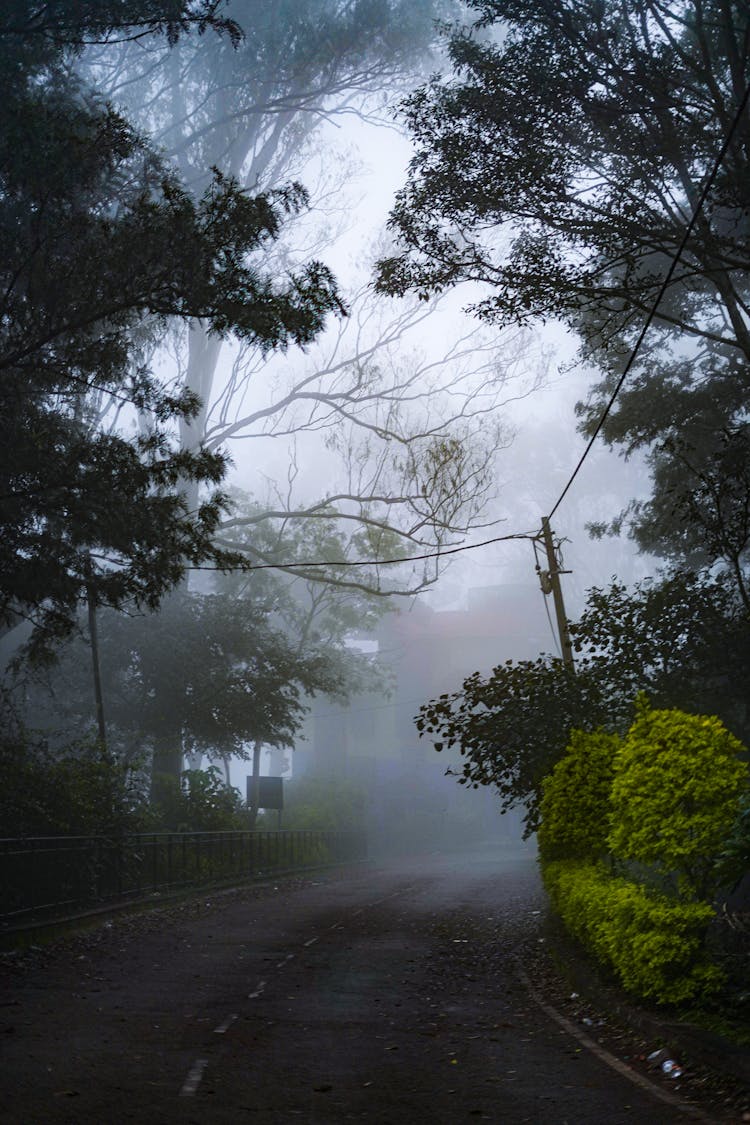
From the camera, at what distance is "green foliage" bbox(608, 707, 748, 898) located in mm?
9164

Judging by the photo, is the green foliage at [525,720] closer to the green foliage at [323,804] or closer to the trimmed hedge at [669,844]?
the trimmed hedge at [669,844]

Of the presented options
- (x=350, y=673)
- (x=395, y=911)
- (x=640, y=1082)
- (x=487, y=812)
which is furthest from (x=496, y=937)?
(x=487, y=812)

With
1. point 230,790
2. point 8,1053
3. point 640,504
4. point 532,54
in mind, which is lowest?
point 8,1053

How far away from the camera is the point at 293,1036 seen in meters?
8.61

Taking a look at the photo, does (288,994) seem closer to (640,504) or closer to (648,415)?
(648,415)

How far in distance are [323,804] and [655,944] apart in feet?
135

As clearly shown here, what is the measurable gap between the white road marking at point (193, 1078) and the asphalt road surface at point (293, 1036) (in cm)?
2

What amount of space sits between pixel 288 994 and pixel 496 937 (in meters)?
6.41

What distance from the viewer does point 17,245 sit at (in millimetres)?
14562

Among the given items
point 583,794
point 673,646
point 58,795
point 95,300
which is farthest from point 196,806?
point 95,300

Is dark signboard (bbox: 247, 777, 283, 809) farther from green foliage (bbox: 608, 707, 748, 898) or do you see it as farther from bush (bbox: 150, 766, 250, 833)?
green foliage (bbox: 608, 707, 748, 898)

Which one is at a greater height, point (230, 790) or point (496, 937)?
point (230, 790)

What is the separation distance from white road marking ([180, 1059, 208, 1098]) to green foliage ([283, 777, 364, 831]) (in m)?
37.7

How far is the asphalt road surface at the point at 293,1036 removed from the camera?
21.0 ft
